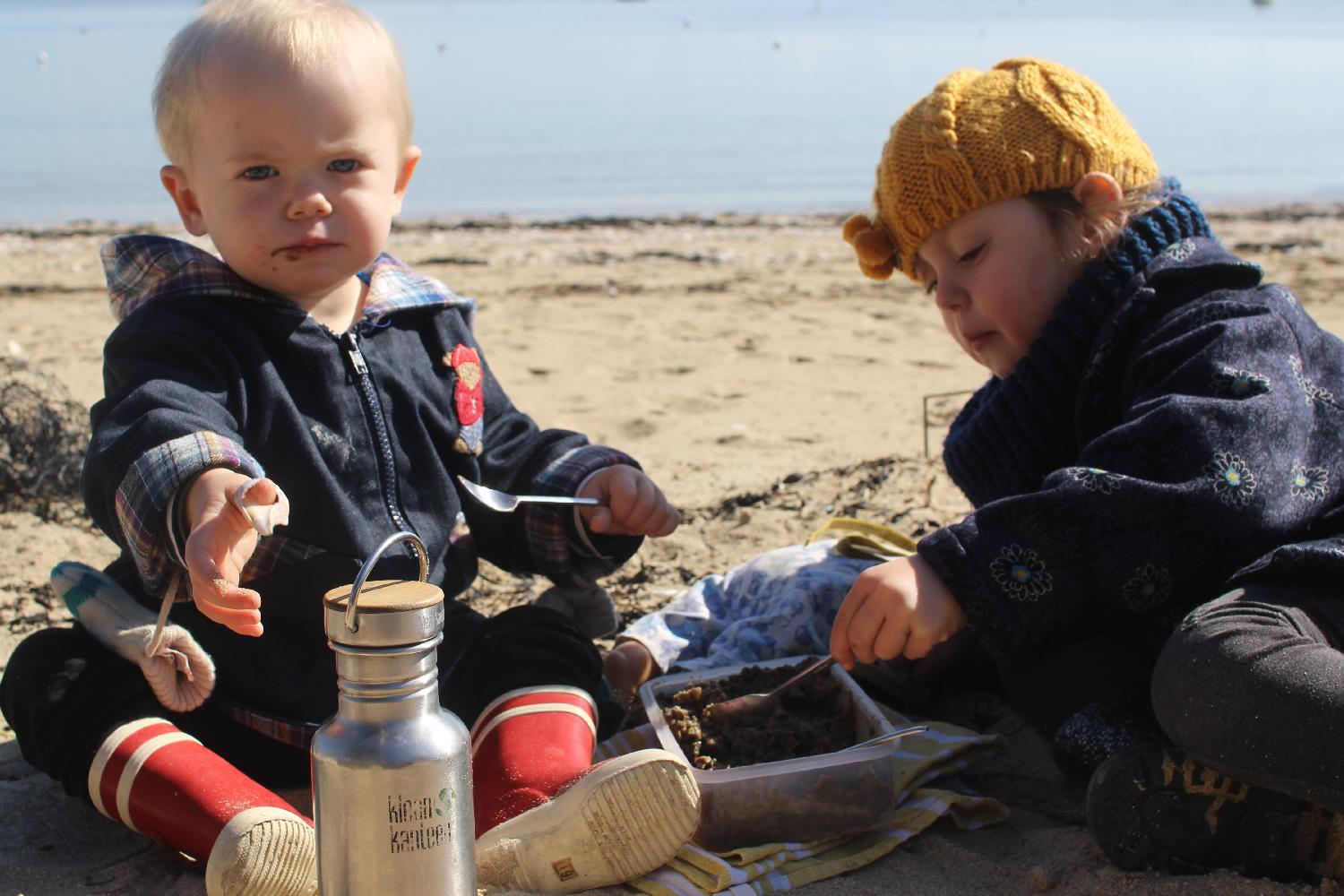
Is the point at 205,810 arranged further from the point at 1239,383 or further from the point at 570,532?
the point at 1239,383

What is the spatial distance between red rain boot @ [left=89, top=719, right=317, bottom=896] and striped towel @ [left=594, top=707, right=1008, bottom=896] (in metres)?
0.51

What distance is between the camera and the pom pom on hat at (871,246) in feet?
9.52

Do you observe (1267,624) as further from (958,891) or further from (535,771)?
(535,771)

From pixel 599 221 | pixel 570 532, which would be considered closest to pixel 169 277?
pixel 570 532

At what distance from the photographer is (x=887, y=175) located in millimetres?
2787

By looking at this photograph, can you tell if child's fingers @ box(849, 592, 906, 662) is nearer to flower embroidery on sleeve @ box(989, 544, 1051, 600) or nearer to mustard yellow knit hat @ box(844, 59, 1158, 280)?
flower embroidery on sleeve @ box(989, 544, 1051, 600)

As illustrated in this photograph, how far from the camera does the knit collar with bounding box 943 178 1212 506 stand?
2.57 m

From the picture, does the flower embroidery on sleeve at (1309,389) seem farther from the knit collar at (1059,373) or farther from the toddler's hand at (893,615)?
the toddler's hand at (893,615)

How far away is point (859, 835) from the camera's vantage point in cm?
225

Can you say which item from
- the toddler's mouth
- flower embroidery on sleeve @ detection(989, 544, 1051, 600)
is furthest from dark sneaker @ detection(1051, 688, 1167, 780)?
the toddler's mouth

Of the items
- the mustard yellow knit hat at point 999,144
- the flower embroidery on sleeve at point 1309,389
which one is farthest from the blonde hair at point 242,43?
the flower embroidery on sleeve at point 1309,389

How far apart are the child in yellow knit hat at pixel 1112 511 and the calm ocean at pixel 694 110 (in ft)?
6.42

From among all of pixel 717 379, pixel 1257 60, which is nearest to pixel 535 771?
pixel 717 379

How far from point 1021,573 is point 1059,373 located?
0.53 metres
